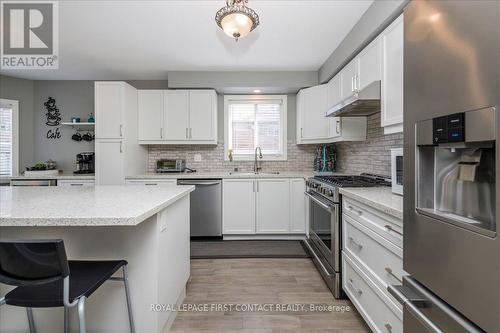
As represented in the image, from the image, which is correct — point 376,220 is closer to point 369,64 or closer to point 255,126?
point 369,64

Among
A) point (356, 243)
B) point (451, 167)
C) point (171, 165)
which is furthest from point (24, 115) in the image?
point (451, 167)

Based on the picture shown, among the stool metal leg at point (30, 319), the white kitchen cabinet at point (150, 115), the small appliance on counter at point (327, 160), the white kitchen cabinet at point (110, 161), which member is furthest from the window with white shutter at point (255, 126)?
the stool metal leg at point (30, 319)

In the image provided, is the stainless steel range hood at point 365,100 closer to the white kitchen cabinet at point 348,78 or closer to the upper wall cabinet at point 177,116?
the white kitchen cabinet at point 348,78

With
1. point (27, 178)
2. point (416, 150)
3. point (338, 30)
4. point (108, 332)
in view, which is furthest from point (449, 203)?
point (27, 178)

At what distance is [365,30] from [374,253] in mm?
1902

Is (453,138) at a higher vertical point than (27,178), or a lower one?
higher

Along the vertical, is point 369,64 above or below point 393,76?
above

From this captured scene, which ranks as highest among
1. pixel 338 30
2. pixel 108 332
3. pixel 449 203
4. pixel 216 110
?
pixel 338 30

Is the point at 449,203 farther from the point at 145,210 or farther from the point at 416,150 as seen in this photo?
the point at 145,210

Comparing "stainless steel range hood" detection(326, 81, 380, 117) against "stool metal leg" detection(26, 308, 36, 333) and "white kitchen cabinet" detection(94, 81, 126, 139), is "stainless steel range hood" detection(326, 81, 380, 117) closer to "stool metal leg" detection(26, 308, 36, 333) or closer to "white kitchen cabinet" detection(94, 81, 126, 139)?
"stool metal leg" detection(26, 308, 36, 333)

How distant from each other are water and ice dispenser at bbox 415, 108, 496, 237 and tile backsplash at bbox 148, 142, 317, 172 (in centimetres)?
334

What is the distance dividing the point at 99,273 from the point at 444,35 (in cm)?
170

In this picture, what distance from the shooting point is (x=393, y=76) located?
1901mm

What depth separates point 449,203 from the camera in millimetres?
844
